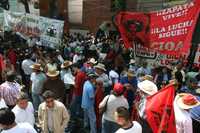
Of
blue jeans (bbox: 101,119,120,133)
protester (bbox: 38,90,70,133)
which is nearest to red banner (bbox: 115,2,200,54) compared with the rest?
blue jeans (bbox: 101,119,120,133)

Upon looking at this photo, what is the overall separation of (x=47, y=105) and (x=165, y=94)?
2.10 metres

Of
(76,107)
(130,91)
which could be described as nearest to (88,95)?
(130,91)

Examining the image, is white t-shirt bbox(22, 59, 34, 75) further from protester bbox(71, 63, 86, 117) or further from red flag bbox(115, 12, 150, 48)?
red flag bbox(115, 12, 150, 48)

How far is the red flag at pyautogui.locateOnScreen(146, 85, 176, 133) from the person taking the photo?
23.8 feet

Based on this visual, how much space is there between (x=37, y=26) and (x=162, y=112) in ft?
36.4

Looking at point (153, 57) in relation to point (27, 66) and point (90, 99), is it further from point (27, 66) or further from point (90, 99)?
point (27, 66)

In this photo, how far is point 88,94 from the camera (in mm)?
10859

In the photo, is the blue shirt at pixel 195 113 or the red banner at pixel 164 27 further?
the red banner at pixel 164 27

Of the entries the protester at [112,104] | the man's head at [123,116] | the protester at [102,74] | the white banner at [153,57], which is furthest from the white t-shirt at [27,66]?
the man's head at [123,116]

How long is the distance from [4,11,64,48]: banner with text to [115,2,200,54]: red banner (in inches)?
186

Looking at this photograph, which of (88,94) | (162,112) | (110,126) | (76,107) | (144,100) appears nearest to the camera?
(162,112)

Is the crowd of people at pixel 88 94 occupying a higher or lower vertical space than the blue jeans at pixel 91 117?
higher

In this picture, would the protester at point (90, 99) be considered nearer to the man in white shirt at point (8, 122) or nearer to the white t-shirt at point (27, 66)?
the man in white shirt at point (8, 122)

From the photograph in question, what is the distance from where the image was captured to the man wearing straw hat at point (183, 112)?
7250mm
